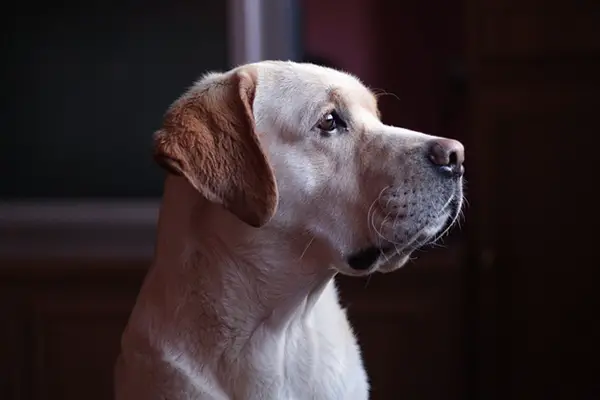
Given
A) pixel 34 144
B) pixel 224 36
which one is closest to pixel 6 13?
pixel 34 144

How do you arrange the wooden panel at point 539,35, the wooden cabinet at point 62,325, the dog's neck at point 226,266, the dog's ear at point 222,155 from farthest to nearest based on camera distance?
the wooden cabinet at point 62,325
the wooden panel at point 539,35
the dog's neck at point 226,266
the dog's ear at point 222,155

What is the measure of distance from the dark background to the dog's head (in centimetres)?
105

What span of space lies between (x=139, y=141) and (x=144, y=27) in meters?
0.31

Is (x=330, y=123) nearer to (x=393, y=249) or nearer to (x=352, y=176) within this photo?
(x=352, y=176)

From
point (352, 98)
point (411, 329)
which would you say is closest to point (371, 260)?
point (352, 98)

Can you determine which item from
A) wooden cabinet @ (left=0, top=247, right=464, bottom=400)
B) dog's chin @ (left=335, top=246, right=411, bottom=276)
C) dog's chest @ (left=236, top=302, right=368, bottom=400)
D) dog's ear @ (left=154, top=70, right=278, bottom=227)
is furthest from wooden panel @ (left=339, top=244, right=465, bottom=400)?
dog's ear @ (left=154, top=70, right=278, bottom=227)

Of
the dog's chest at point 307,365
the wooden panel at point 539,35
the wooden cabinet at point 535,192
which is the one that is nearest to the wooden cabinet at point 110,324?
the wooden cabinet at point 535,192

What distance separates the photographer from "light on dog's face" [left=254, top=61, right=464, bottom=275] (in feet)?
3.77

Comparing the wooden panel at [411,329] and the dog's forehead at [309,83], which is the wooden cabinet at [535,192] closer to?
the wooden panel at [411,329]

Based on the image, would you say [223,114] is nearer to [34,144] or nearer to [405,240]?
[405,240]

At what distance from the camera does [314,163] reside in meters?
1.19

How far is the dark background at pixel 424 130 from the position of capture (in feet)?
7.18

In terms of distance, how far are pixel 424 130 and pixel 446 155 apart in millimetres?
1298

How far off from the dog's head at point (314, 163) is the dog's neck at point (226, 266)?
0.04 metres
